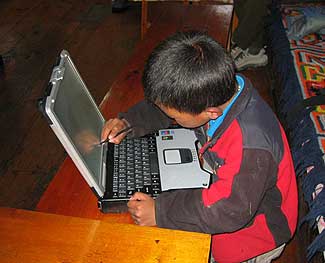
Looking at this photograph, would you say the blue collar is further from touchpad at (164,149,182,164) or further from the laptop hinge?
the laptop hinge

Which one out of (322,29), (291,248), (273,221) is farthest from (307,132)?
(322,29)

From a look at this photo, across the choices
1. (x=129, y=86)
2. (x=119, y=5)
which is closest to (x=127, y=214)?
(x=129, y=86)

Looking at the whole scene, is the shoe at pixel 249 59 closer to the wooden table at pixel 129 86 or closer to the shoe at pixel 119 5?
the wooden table at pixel 129 86

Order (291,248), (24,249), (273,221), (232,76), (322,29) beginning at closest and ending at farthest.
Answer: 1. (24,249)
2. (232,76)
3. (273,221)
4. (291,248)
5. (322,29)

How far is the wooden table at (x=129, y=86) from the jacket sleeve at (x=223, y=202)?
9 centimetres

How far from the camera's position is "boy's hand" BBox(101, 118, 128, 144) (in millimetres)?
855

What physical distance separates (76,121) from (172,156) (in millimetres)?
232

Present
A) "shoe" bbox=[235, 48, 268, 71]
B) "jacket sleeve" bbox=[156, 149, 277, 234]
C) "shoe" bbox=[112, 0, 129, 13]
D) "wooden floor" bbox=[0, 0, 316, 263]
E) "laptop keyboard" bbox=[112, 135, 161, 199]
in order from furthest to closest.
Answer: "shoe" bbox=[112, 0, 129, 13], "shoe" bbox=[235, 48, 268, 71], "wooden floor" bbox=[0, 0, 316, 263], "laptop keyboard" bbox=[112, 135, 161, 199], "jacket sleeve" bbox=[156, 149, 277, 234]

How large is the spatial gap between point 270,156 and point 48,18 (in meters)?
2.76

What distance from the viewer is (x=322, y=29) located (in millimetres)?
1790

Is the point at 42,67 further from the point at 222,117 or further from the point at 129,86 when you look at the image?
the point at 222,117

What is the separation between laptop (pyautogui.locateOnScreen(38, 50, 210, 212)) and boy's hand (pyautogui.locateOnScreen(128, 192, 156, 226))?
0.03 m

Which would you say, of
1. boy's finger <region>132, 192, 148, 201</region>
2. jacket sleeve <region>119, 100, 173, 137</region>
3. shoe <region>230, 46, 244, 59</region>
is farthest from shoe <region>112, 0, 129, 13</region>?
boy's finger <region>132, 192, 148, 201</region>

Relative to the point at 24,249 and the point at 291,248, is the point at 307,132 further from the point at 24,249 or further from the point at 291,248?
the point at 24,249
